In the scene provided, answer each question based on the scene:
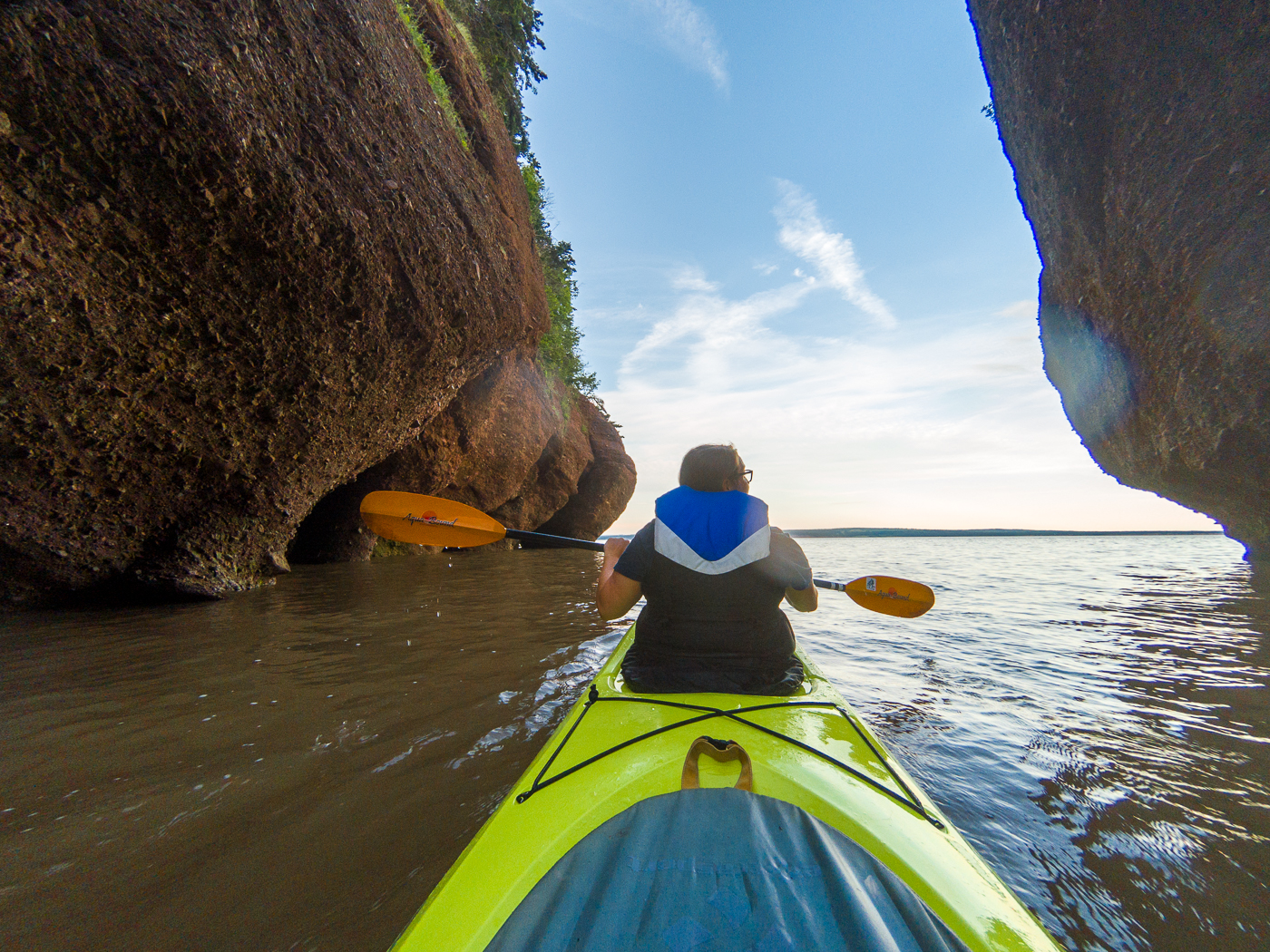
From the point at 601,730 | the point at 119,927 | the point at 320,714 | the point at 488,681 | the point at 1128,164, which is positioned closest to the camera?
the point at 119,927

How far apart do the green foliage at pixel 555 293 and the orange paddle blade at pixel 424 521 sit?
8.90 metres

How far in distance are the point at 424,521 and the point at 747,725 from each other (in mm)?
3439

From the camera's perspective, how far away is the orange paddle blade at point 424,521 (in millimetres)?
4211

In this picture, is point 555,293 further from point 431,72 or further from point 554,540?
point 554,540

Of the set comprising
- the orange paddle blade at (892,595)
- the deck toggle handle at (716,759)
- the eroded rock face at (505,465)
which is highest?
the eroded rock face at (505,465)

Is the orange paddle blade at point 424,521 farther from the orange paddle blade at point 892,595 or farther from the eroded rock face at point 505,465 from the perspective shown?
the eroded rock face at point 505,465

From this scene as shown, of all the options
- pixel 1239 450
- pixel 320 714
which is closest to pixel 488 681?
pixel 320 714

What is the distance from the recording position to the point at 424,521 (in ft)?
13.9

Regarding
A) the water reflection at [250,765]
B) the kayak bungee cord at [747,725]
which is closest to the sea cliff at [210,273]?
the water reflection at [250,765]

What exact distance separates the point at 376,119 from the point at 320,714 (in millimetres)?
6269

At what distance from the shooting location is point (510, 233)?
8688 millimetres

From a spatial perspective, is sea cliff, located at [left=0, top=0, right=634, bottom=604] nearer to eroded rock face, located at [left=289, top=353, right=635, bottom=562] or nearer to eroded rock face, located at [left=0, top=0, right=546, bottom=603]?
eroded rock face, located at [left=0, top=0, right=546, bottom=603]

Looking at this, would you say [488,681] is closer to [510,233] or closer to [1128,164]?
[510,233]

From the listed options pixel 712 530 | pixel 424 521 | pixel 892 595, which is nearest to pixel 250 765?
pixel 424 521
